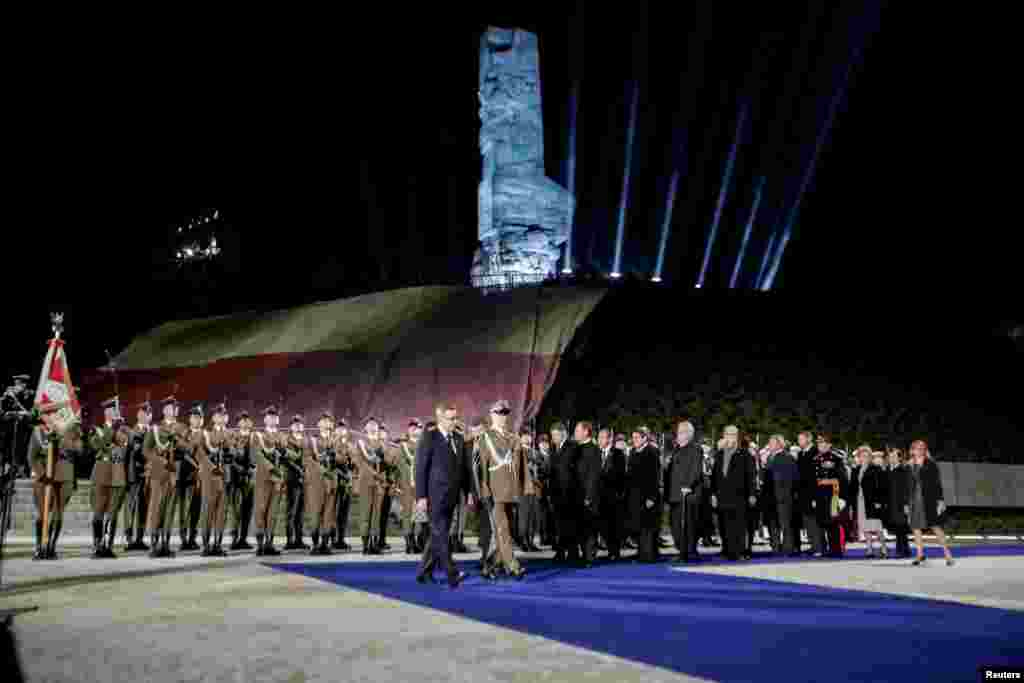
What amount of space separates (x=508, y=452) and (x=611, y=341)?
21.1 metres

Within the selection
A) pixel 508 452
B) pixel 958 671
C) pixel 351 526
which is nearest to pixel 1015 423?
pixel 351 526

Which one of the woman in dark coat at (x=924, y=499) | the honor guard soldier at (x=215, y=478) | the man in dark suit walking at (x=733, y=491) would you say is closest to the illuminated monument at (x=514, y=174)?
the man in dark suit walking at (x=733, y=491)

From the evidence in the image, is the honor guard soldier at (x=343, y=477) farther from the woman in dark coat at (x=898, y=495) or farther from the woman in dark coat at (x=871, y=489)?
the woman in dark coat at (x=898, y=495)

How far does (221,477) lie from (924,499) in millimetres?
12280

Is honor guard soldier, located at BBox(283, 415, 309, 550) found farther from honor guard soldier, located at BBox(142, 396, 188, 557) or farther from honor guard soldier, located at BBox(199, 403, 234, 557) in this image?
honor guard soldier, located at BBox(142, 396, 188, 557)

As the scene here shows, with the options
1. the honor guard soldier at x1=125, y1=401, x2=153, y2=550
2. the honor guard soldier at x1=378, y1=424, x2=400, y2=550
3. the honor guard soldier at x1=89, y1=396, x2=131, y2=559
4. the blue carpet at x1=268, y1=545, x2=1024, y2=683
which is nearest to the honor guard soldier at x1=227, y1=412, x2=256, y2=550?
the honor guard soldier at x1=125, y1=401, x2=153, y2=550

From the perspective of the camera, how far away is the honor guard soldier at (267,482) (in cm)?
1667

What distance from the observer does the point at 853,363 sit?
3391cm

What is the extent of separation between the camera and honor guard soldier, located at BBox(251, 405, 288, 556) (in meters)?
16.7

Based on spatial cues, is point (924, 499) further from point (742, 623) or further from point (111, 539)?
point (111, 539)

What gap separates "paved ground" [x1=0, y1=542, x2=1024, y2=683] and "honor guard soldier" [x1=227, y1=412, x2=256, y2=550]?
4.81m

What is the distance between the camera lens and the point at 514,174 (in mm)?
49344

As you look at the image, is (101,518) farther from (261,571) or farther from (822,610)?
(822,610)

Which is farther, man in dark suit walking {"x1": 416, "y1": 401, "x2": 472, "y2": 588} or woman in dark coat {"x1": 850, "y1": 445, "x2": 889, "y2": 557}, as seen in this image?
woman in dark coat {"x1": 850, "y1": 445, "x2": 889, "y2": 557}
